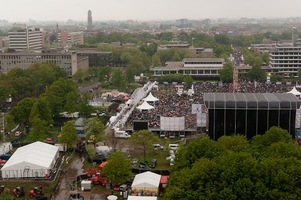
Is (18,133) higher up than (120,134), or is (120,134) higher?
(120,134)

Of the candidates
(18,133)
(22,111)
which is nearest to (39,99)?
(22,111)

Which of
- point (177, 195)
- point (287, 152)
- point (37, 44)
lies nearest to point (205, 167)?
point (177, 195)

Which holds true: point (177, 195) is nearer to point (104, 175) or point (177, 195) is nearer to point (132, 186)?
point (132, 186)

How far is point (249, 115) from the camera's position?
25219mm

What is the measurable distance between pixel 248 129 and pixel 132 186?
8.33 meters

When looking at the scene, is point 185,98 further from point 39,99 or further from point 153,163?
point 153,163

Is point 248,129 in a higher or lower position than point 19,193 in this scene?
higher

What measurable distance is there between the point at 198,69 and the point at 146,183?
1507 inches

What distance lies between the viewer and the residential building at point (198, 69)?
57.1 meters

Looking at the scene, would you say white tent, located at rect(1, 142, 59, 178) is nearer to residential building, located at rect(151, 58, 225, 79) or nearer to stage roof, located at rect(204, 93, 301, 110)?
stage roof, located at rect(204, 93, 301, 110)

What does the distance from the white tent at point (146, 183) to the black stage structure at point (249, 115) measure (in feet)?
19.8

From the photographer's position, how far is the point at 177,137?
29.7 metres

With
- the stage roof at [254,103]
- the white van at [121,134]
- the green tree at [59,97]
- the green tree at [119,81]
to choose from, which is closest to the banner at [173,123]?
the white van at [121,134]

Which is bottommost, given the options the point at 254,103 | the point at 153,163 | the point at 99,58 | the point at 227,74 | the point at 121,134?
the point at 153,163
